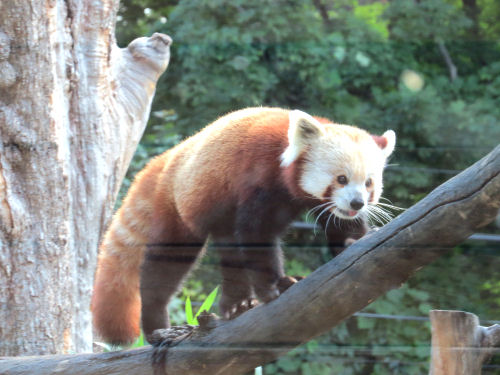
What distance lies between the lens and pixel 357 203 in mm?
1723

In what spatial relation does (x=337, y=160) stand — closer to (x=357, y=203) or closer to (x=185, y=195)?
(x=357, y=203)

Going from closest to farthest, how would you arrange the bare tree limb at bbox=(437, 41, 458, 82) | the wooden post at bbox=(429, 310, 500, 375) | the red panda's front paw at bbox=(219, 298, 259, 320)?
1. the wooden post at bbox=(429, 310, 500, 375)
2. the bare tree limb at bbox=(437, 41, 458, 82)
3. the red panda's front paw at bbox=(219, 298, 259, 320)

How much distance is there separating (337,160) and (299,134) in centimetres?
14

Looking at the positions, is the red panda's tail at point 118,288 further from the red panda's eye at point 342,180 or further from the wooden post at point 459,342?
the wooden post at point 459,342

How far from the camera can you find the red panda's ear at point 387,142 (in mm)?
1820

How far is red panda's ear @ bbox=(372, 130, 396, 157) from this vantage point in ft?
5.97

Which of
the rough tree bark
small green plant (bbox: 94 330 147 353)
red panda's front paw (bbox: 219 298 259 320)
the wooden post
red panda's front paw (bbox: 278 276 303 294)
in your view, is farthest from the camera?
small green plant (bbox: 94 330 147 353)

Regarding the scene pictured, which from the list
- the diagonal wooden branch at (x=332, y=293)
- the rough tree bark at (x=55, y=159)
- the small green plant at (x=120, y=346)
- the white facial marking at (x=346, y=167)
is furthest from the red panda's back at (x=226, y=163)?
the small green plant at (x=120, y=346)

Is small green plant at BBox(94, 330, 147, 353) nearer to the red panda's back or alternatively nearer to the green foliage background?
the green foliage background

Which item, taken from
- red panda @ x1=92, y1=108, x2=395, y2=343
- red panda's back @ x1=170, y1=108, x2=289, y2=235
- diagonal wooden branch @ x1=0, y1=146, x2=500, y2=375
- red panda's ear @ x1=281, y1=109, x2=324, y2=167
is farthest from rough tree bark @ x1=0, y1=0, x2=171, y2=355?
red panda's ear @ x1=281, y1=109, x2=324, y2=167

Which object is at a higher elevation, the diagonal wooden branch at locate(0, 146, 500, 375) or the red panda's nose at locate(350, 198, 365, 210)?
the red panda's nose at locate(350, 198, 365, 210)

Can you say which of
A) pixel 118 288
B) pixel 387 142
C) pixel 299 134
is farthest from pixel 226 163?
pixel 118 288

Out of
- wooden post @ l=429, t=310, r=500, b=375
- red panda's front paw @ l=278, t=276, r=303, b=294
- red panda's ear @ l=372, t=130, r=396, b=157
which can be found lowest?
wooden post @ l=429, t=310, r=500, b=375

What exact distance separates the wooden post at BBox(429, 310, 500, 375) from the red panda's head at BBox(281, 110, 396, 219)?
396 millimetres
